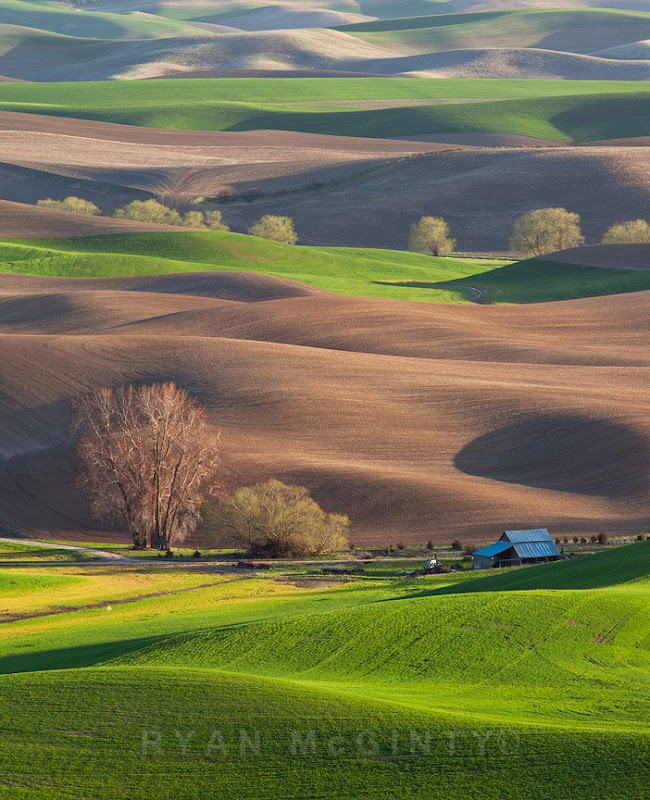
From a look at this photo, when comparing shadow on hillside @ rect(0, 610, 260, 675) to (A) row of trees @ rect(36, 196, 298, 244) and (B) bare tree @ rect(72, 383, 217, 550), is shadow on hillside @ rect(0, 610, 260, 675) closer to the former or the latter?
(B) bare tree @ rect(72, 383, 217, 550)

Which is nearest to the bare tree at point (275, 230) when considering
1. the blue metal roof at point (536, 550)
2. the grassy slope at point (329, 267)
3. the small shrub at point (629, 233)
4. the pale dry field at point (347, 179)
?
the pale dry field at point (347, 179)

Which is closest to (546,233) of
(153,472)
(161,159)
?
(161,159)

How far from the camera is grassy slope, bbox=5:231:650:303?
106250mm

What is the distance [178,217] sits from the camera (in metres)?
144

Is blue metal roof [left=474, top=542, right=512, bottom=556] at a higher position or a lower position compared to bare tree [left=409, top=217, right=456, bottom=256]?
lower

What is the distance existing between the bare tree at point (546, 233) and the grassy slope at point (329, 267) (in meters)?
7.23

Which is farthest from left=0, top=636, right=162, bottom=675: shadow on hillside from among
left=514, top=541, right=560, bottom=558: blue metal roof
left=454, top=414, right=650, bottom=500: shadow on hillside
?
left=454, top=414, right=650, bottom=500: shadow on hillside

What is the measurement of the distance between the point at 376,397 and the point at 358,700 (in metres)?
50.6

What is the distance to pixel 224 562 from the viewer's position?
53438 millimetres

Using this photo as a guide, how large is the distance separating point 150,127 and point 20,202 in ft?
170

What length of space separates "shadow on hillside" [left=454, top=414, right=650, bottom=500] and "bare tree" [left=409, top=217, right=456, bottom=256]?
224 feet

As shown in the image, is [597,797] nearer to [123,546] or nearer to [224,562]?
[224,562]

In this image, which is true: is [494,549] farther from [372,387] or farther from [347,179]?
[347,179]

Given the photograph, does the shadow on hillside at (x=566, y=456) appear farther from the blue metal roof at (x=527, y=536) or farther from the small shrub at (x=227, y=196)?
the small shrub at (x=227, y=196)
